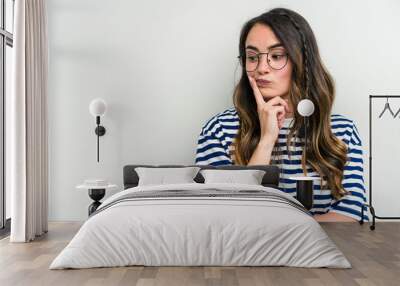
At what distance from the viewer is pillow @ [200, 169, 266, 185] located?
5.68 m

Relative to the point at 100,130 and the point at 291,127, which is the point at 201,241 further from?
the point at 100,130

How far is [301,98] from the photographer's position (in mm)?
6254

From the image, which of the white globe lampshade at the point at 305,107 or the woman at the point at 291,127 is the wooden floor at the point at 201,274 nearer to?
the woman at the point at 291,127

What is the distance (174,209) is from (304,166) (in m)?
2.46

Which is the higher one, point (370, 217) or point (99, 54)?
point (99, 54)

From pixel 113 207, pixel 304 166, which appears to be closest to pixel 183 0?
pixel 304 166

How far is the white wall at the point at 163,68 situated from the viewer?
6391mm

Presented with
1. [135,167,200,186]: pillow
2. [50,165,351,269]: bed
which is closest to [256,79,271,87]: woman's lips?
[135,167,200,186]: pillow

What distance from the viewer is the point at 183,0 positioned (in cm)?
642

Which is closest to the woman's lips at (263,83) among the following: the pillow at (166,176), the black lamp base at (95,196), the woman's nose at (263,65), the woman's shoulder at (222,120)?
the woman's nose at (263,65)

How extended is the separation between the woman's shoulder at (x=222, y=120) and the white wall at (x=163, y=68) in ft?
0.27

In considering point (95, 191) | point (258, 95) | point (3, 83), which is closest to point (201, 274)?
point (95, 191)

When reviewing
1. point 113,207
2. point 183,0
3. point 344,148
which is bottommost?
point 113,207

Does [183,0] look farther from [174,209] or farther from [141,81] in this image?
[174,209]
